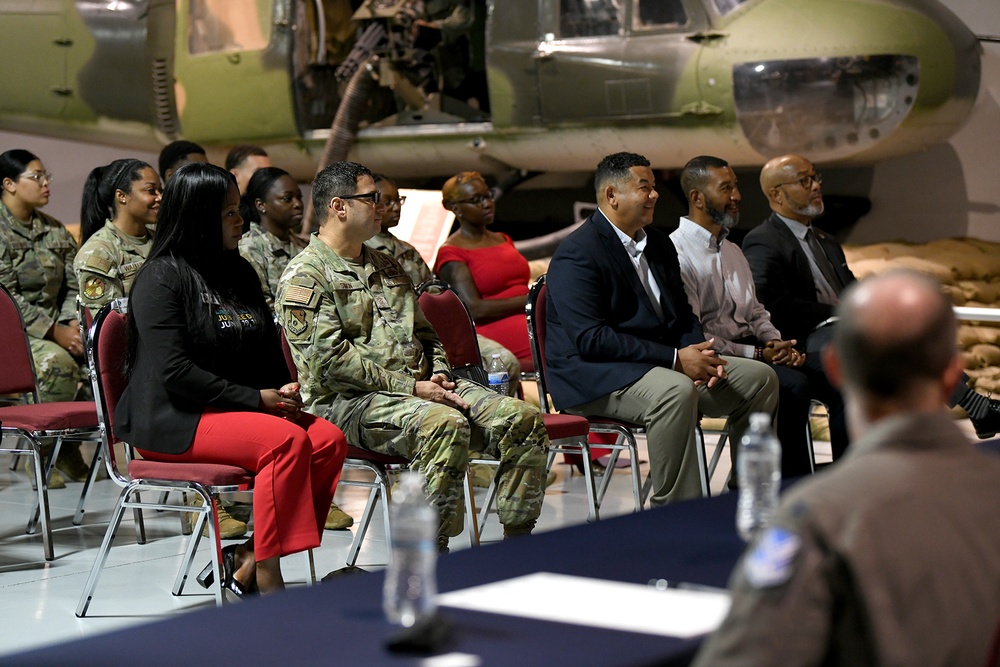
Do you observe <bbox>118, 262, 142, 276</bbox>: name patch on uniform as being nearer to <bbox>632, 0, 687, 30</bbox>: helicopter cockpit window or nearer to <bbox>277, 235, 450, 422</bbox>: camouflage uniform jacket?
<bbox>277, 235, 450, 422</bbox>: camouflage uniform jacket

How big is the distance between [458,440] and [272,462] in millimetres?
545

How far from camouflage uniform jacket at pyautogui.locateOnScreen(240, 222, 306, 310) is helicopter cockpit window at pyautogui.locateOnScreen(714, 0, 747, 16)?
3.30 m

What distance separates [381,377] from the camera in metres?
3.69

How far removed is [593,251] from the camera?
4129 mm

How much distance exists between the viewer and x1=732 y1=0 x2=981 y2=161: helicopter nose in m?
6.88

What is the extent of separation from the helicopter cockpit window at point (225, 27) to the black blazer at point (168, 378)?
550 centimetres

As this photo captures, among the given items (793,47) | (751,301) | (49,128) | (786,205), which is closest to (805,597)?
(751,301)

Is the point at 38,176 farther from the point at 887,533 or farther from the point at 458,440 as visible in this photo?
the point at 887,533

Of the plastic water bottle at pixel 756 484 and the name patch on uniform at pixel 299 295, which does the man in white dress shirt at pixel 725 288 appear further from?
the plastic water bottle at pixel 756 484

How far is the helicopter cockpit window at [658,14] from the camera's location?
732cm

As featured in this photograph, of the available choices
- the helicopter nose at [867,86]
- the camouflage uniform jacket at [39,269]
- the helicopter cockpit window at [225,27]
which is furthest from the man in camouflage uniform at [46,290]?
the helicopter nose at [867,86]

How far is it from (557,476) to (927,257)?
280 cm

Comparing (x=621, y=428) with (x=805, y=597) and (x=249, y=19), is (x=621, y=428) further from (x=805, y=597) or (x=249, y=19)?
(x=249, y=19)

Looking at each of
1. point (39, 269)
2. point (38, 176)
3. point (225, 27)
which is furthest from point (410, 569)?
point (225, 27)
